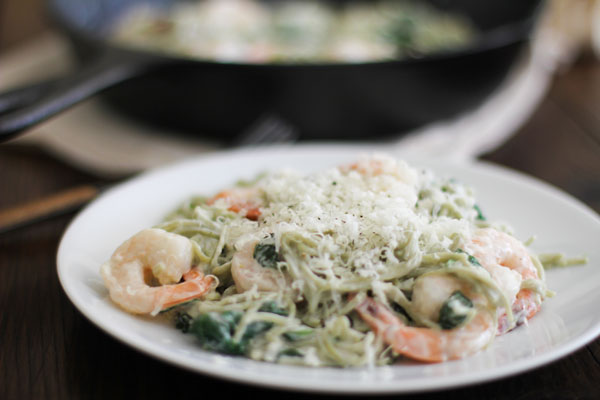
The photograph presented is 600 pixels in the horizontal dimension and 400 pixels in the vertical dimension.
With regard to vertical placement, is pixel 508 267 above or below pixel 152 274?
above

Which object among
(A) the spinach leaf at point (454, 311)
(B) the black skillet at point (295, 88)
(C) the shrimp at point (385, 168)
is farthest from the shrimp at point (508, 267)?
(B) the black skillet at point (295, 88)

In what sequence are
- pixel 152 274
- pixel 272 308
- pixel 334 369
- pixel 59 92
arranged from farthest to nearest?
pixel 59 92
pixel 152 274
pixel 272 308
pixel 334 369

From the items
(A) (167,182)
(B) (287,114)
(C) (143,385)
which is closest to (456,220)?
(C) (143,385)

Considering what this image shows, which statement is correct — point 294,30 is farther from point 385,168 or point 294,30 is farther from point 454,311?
point 454,311

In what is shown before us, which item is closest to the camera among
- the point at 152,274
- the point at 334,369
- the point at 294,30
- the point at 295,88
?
the point at 334,369

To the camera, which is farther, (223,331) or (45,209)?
(45,209)

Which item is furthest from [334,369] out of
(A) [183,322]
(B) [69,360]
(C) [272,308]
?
(B) [69,360]

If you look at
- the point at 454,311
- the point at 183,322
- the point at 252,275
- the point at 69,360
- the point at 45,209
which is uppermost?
the point at 454,311
